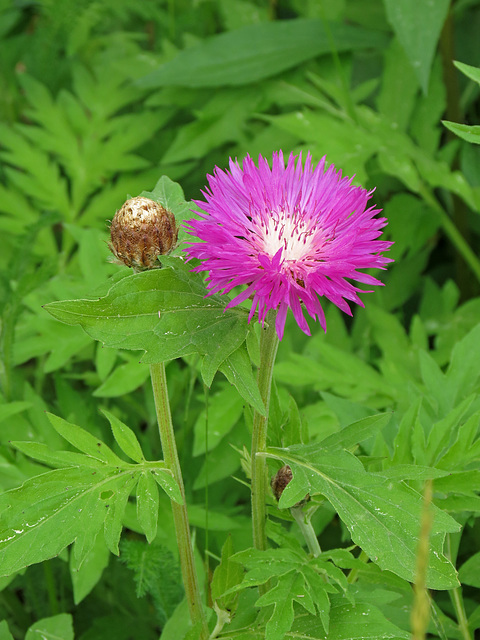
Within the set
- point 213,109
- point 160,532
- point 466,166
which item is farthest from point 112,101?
point 160,532

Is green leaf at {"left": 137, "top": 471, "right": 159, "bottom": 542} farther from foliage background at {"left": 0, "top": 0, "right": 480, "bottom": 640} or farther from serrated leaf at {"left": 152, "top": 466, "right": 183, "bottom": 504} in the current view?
foliage background at {"left": 0, "top": 0, "right": 480, "bottom": 640}

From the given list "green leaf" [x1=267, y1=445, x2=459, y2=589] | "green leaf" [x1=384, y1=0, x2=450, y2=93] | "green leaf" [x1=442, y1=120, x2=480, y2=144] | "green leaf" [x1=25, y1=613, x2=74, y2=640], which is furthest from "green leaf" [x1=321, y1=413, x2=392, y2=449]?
"green leaf" [x1=384, y1=0, x2=450, y2=93]

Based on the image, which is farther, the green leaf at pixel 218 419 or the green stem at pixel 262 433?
the green leaf at pixel 218 419

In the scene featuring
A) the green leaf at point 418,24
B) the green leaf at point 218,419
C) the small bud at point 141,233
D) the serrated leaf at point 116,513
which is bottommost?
the green leaf at point 218,419

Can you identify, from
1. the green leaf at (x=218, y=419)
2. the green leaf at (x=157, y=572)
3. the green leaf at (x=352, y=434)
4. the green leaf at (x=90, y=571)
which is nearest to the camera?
the green leaf at (x=352, y=434)

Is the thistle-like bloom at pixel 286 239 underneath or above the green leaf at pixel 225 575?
above

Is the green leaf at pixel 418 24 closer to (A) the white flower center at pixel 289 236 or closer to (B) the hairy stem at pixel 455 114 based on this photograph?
(B) the hairy stem at pixel 455 114

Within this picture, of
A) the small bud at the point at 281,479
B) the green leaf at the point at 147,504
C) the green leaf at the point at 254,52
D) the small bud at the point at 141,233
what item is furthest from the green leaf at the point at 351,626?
the green leaf at the point at 254,52
